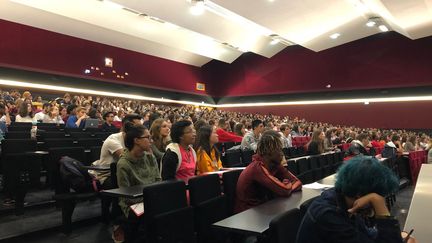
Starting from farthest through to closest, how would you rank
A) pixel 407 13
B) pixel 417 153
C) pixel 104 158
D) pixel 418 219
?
pixel 407 13, pixel 417 153, pixel 104 158, pixel 418 219

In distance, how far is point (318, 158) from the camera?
5699 millimetres

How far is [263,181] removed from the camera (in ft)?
9.58

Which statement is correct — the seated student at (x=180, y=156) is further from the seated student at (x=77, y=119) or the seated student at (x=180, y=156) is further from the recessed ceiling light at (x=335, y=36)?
the recessed ceiling light at (x=335, y=36)

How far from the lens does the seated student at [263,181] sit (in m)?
2.94

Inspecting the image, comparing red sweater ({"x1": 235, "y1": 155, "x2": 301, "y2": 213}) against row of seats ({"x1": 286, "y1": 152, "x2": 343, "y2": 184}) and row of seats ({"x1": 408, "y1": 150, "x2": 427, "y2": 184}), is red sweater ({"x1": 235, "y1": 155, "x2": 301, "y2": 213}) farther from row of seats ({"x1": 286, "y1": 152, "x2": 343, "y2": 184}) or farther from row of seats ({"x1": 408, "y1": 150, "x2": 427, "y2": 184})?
row of seats ({"x1": 408, "y1": 150, "x2": 427, "y2": 184})

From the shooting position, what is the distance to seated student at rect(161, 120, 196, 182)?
346 centimetres

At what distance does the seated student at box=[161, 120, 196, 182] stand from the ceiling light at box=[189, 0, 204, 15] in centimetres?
1015

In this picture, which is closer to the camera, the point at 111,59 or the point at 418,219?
the point at 418,219

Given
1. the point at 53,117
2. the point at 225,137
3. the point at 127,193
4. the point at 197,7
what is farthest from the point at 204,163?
the point at 197,7

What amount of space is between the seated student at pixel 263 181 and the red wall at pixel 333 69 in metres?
18.2

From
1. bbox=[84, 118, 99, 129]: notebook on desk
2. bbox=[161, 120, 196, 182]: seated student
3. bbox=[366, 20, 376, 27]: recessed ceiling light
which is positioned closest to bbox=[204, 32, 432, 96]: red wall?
bbox=[366, 20, 376, 27]: recessed ceiling light

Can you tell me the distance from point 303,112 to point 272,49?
14.5ft

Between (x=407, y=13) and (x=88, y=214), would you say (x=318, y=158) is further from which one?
(x=407, y=13)

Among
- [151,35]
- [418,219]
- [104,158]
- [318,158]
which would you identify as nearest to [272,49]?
[151,35]
